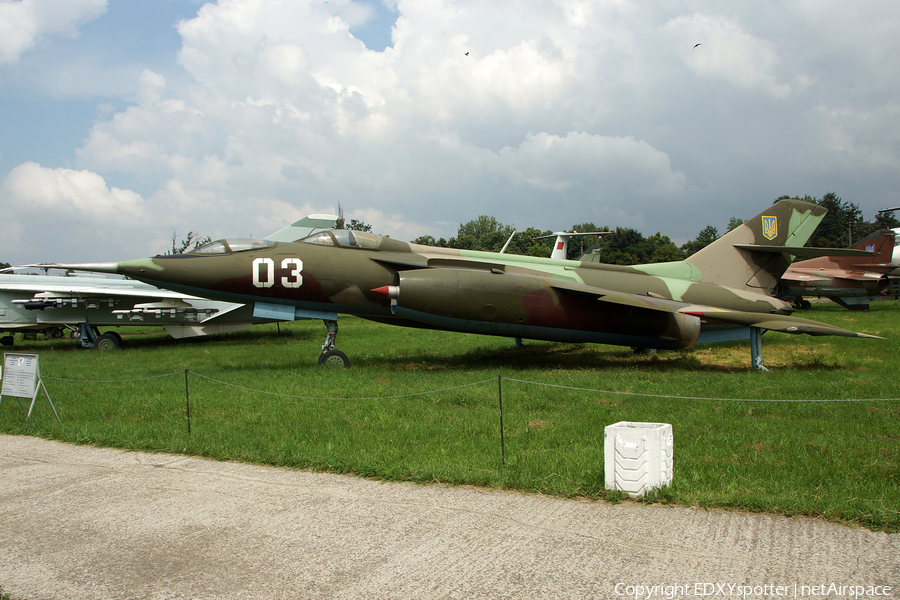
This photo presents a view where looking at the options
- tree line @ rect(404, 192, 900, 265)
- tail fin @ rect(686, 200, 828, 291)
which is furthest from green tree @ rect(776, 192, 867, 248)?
tail fin @ rect(686, 200, 828, 291)

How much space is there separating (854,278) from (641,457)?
101 ft

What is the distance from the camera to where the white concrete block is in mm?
4988

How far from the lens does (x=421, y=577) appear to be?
366cm

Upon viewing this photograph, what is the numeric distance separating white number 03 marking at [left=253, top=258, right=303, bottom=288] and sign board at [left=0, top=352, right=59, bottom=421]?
4.52 metres

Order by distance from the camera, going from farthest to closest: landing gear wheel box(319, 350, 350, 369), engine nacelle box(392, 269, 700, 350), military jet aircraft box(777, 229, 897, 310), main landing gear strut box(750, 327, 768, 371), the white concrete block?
military jet aircraft box(777, 229, 897, 310), landing gear wheel box(319, 350, 350, 369), main landing gear strut box(750, 327, 768, 371), engine nacelle box(392, 269, 700, 350), the white concrete block

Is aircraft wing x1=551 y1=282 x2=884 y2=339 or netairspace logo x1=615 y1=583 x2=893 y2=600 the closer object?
netairspace logo x1=615 y1=583 x2=893 y2=600

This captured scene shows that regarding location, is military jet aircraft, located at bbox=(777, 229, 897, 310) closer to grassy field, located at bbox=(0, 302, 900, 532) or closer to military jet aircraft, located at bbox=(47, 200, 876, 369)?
grassy field, located at bbox=(0, 302, 900, 532)

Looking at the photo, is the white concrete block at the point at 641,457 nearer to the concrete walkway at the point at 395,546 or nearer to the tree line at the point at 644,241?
the concrete walkway at the point at 395,546

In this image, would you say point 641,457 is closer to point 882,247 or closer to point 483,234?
point 882,247

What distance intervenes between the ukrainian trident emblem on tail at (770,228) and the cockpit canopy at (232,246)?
1345cm

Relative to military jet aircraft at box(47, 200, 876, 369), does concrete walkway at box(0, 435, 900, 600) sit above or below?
below

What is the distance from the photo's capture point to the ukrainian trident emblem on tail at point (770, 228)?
1577 centimetres

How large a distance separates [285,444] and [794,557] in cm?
524

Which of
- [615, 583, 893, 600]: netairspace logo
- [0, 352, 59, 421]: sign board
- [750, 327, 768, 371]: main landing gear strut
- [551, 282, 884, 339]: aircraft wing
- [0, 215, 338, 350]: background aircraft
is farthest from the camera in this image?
[0, 215, 338, 350]: background aircraft
